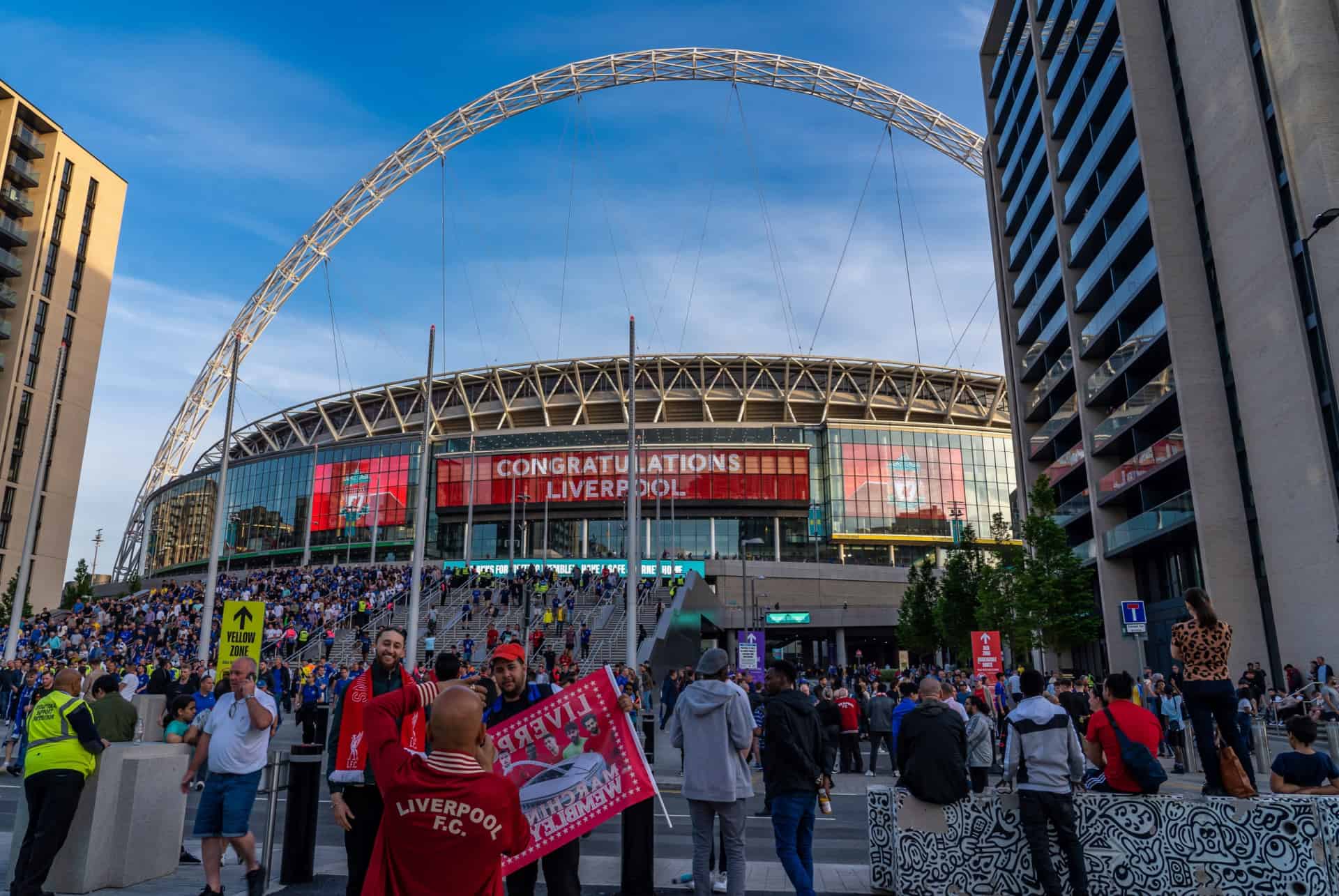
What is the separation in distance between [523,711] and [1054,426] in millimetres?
51072

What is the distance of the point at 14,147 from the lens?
76062mm

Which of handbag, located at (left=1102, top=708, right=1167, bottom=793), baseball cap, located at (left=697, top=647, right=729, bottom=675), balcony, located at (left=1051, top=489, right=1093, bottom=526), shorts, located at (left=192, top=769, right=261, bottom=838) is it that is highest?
balcony, located at (left=1051, top=489, right=1093, bottom=526)

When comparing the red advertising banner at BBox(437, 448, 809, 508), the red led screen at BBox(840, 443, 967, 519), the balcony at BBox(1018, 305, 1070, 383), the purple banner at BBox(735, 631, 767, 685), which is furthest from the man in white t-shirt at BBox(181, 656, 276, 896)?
the red led screen at BBox(840, 443, 967, 519)

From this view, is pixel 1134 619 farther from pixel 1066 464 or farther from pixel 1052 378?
pixel 1052 378

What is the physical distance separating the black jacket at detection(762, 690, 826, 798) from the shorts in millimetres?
4169

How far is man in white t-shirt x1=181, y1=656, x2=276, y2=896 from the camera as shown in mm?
7340

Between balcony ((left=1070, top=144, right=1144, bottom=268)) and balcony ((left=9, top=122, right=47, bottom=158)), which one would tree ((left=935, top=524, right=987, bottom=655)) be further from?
balcony ((left=9, top=122, right=47, bottom=158))

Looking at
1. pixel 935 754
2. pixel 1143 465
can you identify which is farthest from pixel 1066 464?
pixel 935 754

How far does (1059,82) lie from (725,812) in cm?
5431

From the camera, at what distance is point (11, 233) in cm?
7438

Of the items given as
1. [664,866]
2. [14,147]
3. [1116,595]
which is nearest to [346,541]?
[14,147]

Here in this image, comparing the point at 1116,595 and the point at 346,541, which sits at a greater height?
the point at 346,541

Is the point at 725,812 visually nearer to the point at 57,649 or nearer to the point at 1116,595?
the point at 57,649

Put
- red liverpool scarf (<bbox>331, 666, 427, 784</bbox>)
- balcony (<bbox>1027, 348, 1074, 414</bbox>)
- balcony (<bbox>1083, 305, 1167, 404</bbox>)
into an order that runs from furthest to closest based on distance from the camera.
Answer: balcony (<bbox>1027, 348, 1074, 414</bbox>) → balcony (<bbox>1083, 305, 1167, 404</bbox>) → red liverpool scarf (<bbox>331, 666, 427, 784</bbox>)
